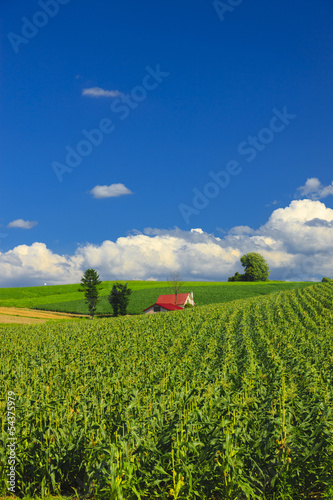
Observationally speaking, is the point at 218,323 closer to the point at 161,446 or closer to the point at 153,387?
the point at 153,387

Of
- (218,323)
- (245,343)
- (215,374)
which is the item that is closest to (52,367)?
(215,374)

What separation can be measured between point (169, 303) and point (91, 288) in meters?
17.0

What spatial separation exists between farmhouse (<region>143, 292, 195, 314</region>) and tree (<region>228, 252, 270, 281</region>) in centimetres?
6813

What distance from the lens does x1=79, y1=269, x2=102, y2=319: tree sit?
74812 mm

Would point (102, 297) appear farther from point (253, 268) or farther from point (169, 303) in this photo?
point (253, 268)

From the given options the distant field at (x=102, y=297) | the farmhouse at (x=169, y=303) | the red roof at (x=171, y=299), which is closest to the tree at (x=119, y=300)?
the distant field at (x=102, y=297)

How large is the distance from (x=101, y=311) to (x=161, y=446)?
254 ft

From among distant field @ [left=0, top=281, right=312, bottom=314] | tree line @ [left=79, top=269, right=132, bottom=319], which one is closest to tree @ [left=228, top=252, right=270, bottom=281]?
distant field @ [left=0, top=281, right=312, bottom=314]

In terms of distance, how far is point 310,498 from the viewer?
657 centimetres

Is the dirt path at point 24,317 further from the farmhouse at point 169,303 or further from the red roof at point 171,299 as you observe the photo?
the red roof at point 171,299

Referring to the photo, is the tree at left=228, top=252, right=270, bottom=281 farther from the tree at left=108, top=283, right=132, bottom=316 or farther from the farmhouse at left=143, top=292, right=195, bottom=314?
the tree at left=108, top=283, right=132, bottom=316

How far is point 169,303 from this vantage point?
75125mm

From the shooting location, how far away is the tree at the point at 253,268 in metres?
144

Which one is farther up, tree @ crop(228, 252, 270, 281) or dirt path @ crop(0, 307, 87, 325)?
tree @ crop(228, 252, 270, 281)
